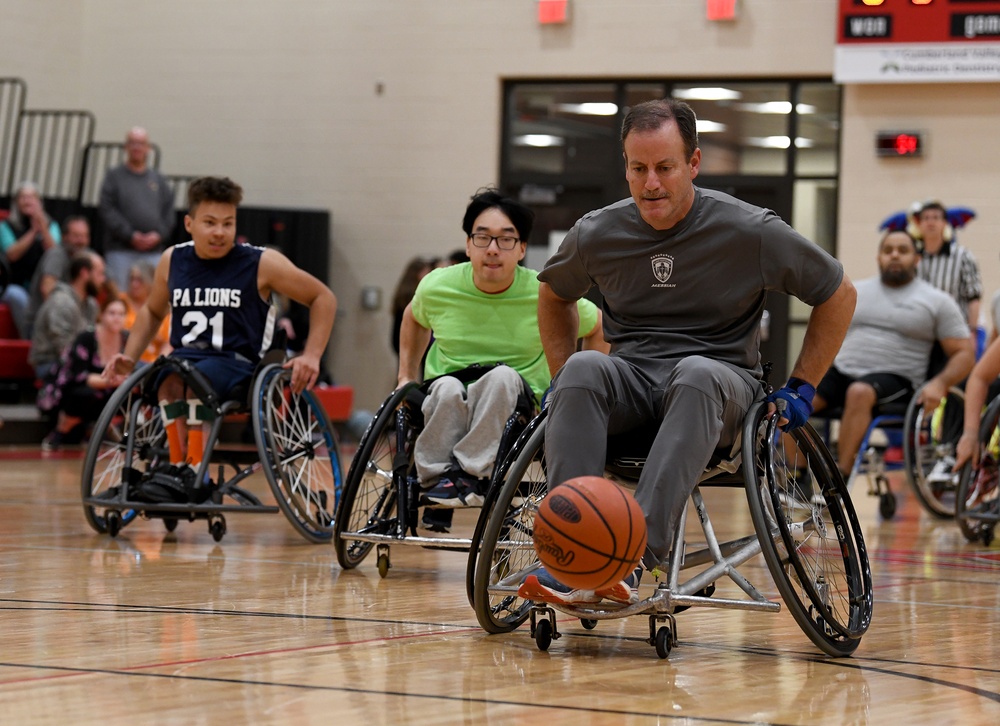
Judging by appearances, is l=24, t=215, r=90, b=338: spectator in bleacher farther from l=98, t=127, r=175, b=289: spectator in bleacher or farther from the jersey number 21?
the jersey number 21

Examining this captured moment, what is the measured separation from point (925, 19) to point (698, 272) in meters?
7.35

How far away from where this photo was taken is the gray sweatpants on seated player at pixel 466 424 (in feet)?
11.8

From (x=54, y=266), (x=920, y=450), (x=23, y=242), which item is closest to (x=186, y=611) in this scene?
(x=920, y=450)

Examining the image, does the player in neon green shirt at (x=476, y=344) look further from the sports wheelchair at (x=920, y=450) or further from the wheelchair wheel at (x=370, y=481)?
the sports wheelchair at (x=920, y=450)

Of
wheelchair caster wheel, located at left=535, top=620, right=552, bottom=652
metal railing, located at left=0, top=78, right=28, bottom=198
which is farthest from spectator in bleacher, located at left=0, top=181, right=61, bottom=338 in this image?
wheelchair caster wheel, located at left=535, top=620, right=552, bottom=652

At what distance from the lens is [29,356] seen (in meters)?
8.78

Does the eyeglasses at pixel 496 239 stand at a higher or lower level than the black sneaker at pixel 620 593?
higher

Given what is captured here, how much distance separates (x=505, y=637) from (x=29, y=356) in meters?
6.65

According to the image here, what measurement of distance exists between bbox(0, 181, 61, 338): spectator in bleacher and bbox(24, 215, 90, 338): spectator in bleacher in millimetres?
213

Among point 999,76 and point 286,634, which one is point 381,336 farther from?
point 286,634

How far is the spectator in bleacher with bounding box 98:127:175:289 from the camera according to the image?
31.7ft

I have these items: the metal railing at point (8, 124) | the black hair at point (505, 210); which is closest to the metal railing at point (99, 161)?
the metal railing at point (8, 124)

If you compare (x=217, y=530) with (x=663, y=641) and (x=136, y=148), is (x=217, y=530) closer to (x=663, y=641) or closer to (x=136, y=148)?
(x=663, y=641)

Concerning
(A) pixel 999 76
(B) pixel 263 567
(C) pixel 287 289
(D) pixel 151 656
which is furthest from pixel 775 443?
(A) pixel 999 76
